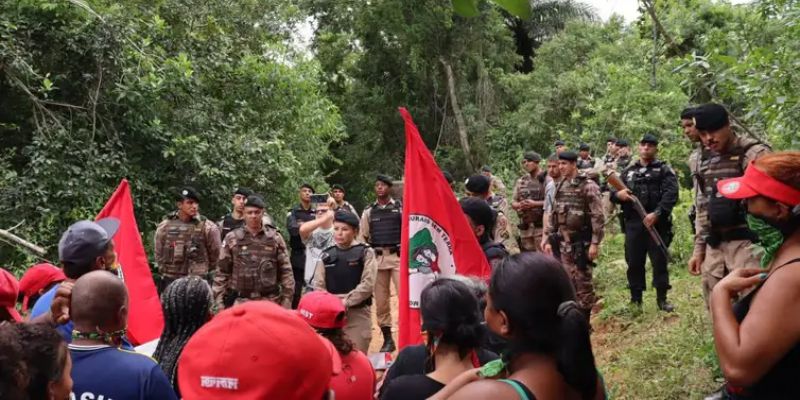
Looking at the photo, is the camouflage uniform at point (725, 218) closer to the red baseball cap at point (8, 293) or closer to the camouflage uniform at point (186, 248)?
the red baseball cap at point (8, 293)

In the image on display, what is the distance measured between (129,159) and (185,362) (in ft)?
36.3

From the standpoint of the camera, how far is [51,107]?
12.0 meters

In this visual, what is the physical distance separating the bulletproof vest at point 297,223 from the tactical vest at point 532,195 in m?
3.17

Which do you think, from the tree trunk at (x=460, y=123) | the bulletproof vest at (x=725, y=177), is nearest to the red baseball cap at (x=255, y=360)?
the bulletproof vest at (x=725, y=177)

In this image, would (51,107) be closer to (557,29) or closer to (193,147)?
(193,147)

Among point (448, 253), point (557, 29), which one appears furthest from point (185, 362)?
point (557, 29)

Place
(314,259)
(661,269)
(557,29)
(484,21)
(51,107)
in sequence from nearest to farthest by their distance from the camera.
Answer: (661,269) → (314,259) → (51,107) → (484,21) → (557,29)

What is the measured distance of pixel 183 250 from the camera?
8.91m

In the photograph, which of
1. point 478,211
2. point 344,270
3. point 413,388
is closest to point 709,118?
point 478,211

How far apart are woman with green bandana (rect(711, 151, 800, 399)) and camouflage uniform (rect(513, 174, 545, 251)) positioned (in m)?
8.54

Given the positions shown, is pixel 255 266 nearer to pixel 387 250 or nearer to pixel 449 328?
pixel 387 250

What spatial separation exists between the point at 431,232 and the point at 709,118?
6.97 feet

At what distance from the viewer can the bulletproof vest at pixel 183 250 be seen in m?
8.88

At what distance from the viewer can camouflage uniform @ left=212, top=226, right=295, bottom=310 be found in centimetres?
772
